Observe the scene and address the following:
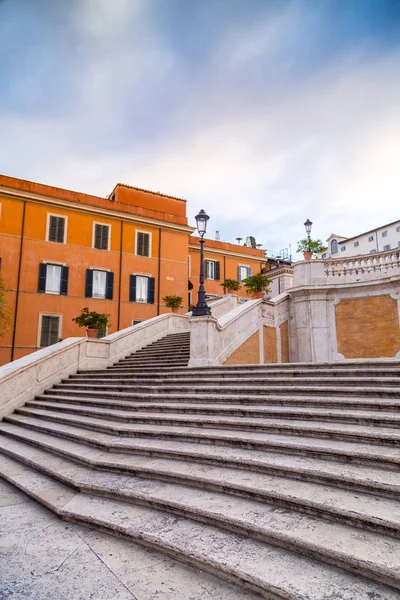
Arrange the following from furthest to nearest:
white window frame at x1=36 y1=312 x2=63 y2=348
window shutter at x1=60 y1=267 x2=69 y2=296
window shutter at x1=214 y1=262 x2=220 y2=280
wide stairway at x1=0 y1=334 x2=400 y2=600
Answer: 1. window shutter at x1=214 y1=262 x2=220 y2=280
2. window shutter at x1=60 y1=267 x2=69 y2=296
3. white window frame at x1=36 y1=312 x2=63 y2=348
4. wide stairway at x1=0 y1=334 x2=400 y2=600

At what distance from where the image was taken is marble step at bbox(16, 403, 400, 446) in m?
3.98

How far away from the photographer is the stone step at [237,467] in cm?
329

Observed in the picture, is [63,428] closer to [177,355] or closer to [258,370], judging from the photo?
[258,370]

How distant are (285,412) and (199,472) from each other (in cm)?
158

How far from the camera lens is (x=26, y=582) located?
2625mm

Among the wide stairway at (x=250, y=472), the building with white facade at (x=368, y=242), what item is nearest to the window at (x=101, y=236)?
the wide stairway at (x=250, y=472)

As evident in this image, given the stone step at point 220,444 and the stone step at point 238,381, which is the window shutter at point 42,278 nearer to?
the stone step at point 238,381

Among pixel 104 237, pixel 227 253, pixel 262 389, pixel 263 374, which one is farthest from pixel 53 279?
pixel 262 389

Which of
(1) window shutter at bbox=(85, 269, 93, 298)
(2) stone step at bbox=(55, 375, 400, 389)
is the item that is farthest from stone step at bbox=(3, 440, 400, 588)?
(1) window shutter at bbox=(85, 269, 93, 298)

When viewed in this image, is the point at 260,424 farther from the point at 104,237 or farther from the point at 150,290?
the point at 104,237

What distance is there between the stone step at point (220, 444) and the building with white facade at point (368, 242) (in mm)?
49327

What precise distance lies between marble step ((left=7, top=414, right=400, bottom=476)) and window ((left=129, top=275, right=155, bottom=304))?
16.2 metres

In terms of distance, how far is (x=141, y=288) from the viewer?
22.7 meters

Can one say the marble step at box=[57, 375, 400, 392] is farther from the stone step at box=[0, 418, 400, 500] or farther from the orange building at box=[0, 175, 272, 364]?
the orange building at box=[0, 175, 272, 364]
